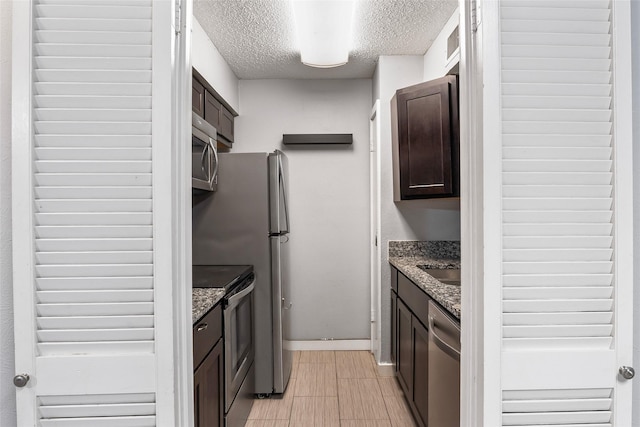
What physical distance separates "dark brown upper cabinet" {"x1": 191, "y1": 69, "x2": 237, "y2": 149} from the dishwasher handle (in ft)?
6.01

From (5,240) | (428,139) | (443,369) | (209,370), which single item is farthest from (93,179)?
(428,139)

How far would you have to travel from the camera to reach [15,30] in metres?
0.89

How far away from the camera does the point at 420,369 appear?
1978mm

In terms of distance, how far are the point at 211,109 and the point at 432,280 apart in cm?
191

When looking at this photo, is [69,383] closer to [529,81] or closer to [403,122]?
[529,81]

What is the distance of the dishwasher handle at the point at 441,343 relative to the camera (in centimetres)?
141

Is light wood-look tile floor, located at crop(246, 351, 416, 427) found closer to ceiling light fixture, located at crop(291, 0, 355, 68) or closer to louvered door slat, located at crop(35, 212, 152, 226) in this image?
louvered door slat, located at crop(35, 212, 152, 226)

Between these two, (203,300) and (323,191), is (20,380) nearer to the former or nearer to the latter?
(203,300)

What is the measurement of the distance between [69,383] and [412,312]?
173 centimetres

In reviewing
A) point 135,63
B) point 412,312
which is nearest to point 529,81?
point 135,63

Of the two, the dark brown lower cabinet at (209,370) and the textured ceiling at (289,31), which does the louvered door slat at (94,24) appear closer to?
the dark brown lower cabinet at (209,370)

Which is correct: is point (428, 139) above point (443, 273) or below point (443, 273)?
above

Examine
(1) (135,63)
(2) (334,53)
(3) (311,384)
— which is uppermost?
(2) (334,53)

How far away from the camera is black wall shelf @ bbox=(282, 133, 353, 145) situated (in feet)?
11.0
